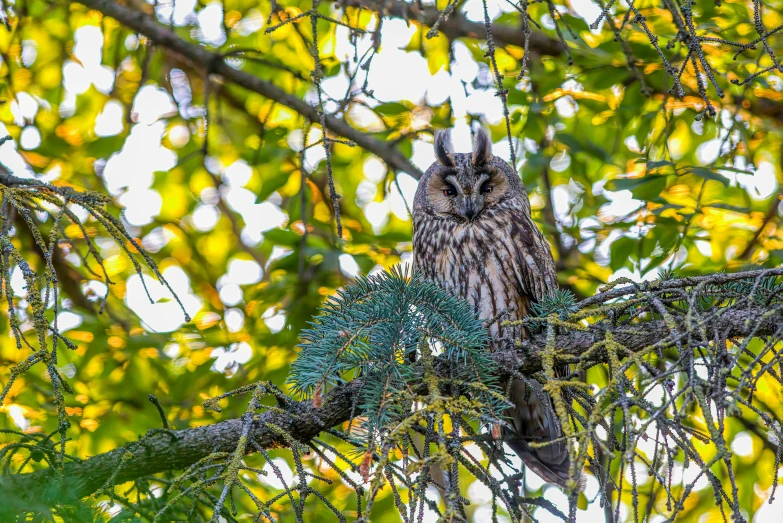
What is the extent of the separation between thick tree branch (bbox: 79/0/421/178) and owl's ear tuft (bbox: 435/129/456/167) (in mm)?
309

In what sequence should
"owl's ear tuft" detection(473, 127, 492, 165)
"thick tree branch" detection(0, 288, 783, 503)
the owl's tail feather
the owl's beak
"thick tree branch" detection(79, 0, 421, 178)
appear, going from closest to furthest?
"thick tree branch" detection(0, 288, 783, 503), the owl's tail feather, the owl's beak, "owl's ear tuft" detection(473, 127, 492, 165), "thick tree branch" detection(79, 0, 421, 178)

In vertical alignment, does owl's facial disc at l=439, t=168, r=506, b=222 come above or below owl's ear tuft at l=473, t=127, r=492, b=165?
below

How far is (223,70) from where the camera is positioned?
12.6 ft

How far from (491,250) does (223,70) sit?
1752 mm

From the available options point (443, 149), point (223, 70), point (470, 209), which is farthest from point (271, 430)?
point (223, 70)

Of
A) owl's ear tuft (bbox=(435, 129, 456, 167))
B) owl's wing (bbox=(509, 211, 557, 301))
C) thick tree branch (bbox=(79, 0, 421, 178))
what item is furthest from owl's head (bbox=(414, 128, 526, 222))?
thick tree branch (bbox=(79, 0, 421, 178))

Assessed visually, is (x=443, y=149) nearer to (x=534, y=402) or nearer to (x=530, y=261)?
(x=530, y=261)

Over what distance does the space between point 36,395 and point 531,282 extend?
7.80 feet

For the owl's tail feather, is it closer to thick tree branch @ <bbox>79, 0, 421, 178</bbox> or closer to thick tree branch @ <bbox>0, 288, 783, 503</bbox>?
thick tree branch @ <bbox>0, 288, 783, 503</bbox>

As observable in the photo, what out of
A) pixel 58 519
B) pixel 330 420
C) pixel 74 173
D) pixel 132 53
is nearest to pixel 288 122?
pixel 132 53

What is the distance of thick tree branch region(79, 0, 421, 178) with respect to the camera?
370 cm

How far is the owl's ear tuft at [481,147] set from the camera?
3461 mm

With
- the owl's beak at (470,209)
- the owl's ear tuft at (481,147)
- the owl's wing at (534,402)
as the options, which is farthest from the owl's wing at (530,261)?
the owl's ear tuft at (481,147)

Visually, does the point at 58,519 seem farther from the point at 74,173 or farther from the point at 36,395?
the point at 74,173
